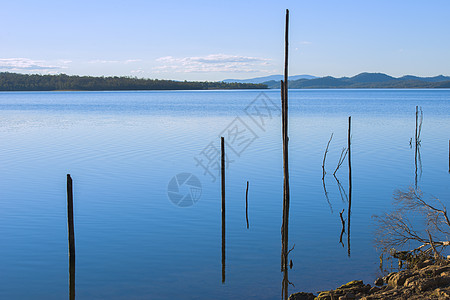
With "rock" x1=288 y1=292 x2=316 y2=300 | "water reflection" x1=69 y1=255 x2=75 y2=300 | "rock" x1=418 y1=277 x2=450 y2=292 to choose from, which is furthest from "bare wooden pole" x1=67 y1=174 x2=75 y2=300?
"rock" x1=418 y1=277 x2=450 y2=292

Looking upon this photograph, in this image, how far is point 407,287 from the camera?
8.66 metres

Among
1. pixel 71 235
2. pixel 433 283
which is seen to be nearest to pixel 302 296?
pixel 433 283

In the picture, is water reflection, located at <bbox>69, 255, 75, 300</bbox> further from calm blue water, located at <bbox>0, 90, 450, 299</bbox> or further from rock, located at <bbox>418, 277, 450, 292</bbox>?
rock, located at <bbox>418, 277, 450, 292</bbox>

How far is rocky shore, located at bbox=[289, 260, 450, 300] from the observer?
826 centimetres

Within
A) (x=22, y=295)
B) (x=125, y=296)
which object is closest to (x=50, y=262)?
(x=22, y=295)

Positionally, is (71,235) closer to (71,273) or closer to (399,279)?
(71,273)

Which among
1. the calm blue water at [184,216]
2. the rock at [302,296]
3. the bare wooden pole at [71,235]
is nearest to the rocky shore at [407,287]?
the rock at [302,296]

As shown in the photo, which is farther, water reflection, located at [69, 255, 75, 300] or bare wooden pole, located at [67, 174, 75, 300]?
water reflection, located at [69, 255, 75, 300]

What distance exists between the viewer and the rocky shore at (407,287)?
8.26 metres

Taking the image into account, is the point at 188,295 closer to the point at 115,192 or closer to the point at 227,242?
the point at 227,242

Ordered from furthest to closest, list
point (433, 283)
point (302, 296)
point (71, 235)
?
point (71, 235)
point (302, 296)
point (433, 283)

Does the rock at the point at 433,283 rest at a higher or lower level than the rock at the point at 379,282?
higher

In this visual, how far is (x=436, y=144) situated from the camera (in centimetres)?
3400

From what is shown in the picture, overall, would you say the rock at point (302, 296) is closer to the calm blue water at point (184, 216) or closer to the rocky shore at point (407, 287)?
the rocky shore at point (407, 287)
